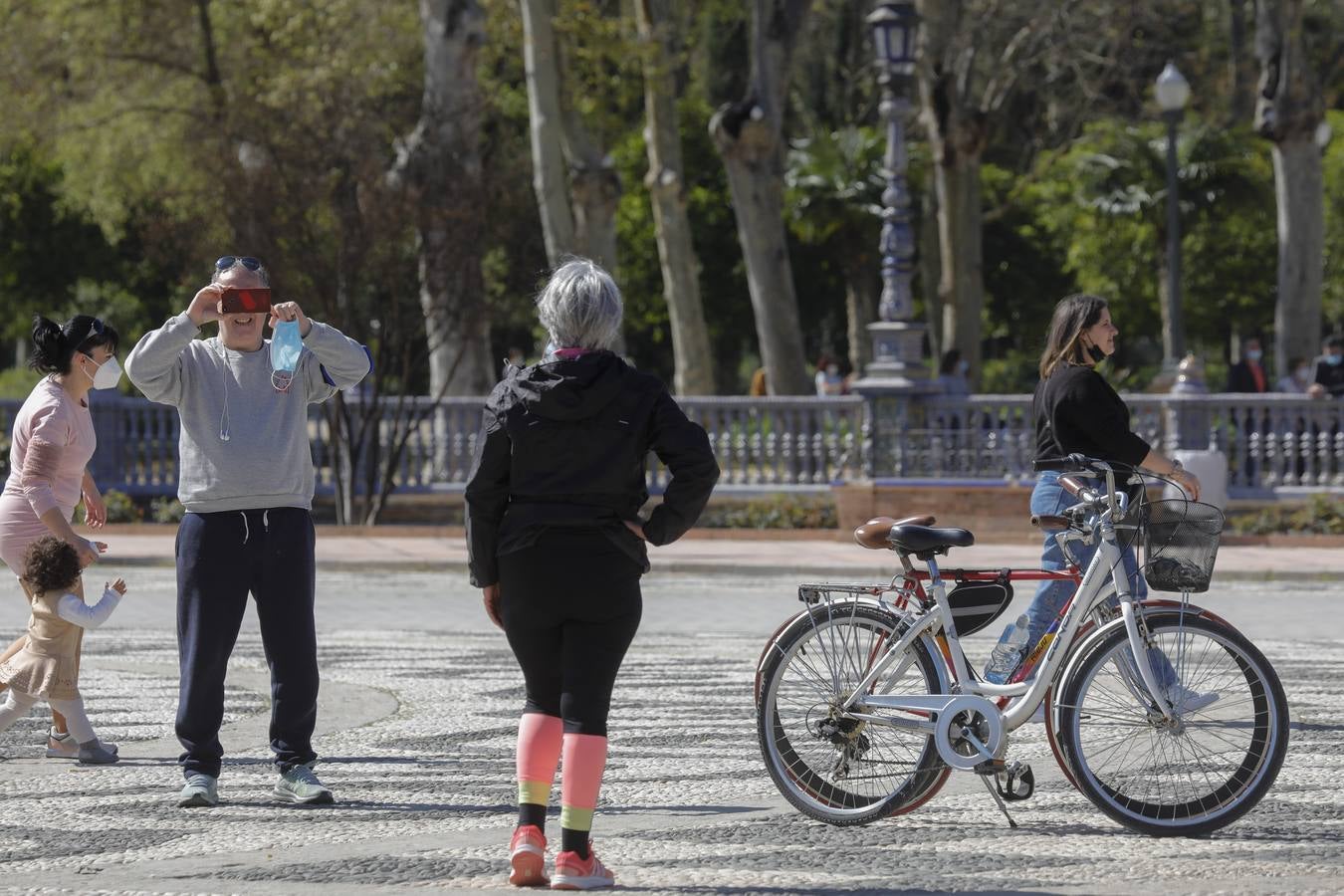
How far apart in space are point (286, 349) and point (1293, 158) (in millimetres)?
20664

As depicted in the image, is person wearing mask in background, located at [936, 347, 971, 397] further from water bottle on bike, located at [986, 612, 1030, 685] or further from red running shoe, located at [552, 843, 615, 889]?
red running shoe, located at [552, 843, 615, 889]

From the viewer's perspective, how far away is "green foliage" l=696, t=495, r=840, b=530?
71.5ft

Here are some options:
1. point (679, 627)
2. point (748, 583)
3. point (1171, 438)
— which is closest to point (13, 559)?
point (679, 627)

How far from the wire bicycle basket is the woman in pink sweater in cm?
372

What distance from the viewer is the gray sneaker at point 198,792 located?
687cm

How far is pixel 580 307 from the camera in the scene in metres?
5.64

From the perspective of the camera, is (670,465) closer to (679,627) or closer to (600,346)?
(600,346)

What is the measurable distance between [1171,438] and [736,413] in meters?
4.66

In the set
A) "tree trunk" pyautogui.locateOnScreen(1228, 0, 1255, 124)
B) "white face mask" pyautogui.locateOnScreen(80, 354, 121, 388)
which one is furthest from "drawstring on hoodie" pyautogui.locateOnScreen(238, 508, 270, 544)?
"tree trunk" pyautogui.locateOnScreen(1228, 0, 1255, 124)

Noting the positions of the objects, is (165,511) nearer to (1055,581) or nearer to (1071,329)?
(1071,329)

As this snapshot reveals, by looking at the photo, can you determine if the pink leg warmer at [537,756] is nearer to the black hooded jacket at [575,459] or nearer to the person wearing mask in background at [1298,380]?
the black hooded jacket at [575,459]

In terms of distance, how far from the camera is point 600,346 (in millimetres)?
5703

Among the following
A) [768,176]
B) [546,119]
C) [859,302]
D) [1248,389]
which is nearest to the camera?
[1248,389]

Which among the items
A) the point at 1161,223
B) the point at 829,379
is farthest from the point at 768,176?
the point at 1161,223
